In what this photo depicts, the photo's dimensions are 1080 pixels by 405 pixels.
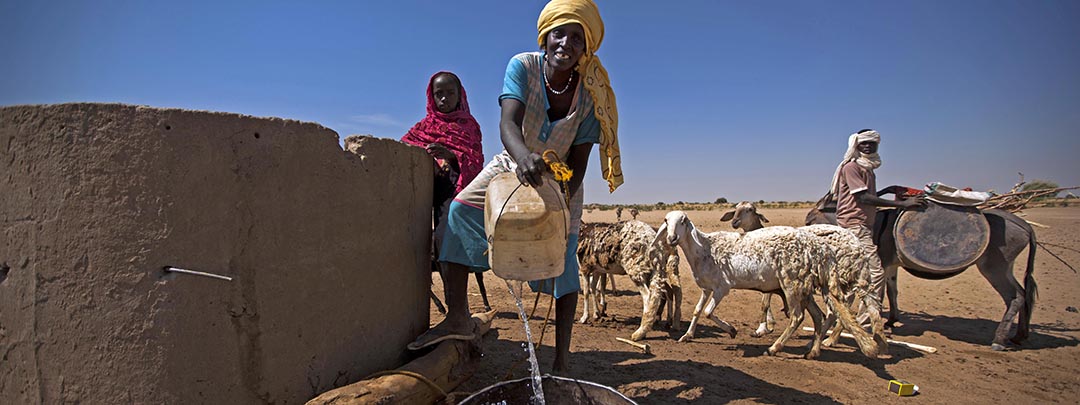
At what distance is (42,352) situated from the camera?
1931mm

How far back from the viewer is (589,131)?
3180 millimetres

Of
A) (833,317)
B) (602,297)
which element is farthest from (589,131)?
(602,297)

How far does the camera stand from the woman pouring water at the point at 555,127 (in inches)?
109

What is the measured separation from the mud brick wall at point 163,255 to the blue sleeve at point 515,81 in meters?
1.00

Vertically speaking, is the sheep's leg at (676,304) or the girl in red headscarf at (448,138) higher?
the girl in red headscarf at (448,138)

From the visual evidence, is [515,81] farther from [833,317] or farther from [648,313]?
[833,317]

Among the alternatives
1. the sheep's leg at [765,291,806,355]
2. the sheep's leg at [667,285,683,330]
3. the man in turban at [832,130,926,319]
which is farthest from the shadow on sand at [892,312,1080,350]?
the sheep's leg at [667,285,683,330]

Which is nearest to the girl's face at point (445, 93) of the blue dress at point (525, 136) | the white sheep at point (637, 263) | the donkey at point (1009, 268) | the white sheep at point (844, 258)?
the blue dress at point (525, 136)

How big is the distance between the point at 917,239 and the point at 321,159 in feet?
23.7

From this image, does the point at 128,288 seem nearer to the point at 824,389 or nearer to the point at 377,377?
the point at 377,377

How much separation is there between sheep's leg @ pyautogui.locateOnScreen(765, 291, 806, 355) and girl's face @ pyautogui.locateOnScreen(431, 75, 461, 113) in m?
4.19

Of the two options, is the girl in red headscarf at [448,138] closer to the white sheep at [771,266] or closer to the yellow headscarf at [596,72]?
the yellow headscarf at [596,72]

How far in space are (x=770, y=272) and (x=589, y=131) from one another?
11.8ft

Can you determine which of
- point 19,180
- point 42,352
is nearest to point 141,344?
point 42,352
